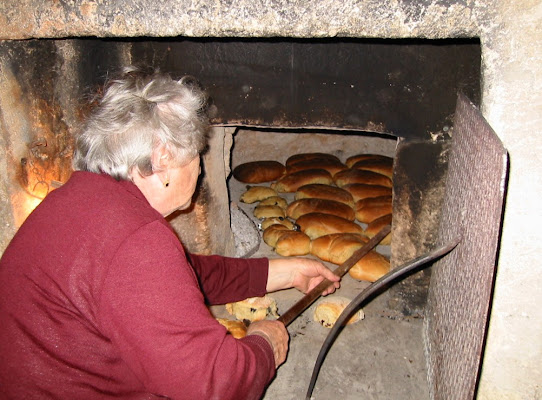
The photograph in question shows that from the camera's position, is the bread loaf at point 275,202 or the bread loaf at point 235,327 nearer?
the bread loaf at point 235,327

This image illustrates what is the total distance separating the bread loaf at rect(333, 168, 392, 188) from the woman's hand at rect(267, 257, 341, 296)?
2028 millimetres

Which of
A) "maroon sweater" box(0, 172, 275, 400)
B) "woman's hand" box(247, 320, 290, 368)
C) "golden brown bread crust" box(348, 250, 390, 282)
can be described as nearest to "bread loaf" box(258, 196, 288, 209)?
"golden brown bread crust" box(348, 250, 390, 282)

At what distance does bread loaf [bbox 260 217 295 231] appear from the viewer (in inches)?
145

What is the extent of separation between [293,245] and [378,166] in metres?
1.48

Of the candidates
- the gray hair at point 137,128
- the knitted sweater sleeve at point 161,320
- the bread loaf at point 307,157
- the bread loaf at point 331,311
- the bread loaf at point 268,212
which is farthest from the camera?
the bread loaf at point 307,157

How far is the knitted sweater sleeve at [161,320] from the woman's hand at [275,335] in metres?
0.39

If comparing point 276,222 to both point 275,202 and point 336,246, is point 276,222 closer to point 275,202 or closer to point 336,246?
point 275,202

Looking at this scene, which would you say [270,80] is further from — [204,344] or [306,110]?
[204,344]

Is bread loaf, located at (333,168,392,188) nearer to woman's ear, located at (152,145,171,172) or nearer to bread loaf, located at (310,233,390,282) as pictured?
bread loaf, located at (310,233,390,282)

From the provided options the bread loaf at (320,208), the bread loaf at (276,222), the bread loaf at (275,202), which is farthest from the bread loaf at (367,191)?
the bread loaf at (276,222)

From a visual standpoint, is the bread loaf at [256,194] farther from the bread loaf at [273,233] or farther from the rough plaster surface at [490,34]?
the rough plaster surface at [490,34]

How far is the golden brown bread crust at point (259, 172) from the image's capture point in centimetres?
449

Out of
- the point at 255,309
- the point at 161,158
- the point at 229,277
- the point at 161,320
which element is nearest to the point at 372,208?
the point at 255,309

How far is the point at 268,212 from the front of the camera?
3883mm
